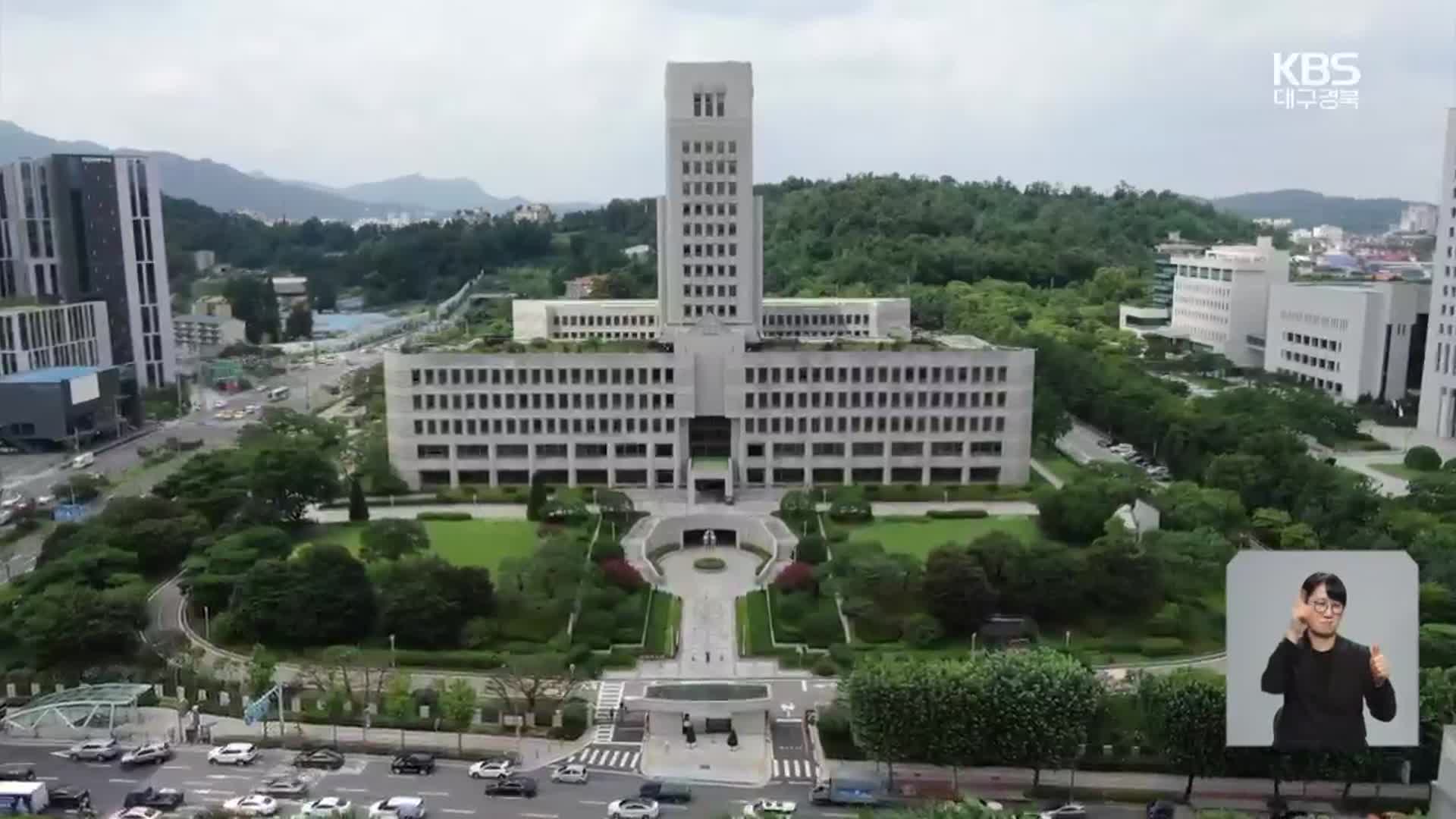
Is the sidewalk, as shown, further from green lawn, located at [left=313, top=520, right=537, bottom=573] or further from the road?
green lawn, located at [left=313, top=520, right=537, bottom=573]

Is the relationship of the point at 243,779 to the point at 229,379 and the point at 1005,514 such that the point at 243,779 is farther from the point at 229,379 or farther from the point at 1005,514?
the point at 229,379

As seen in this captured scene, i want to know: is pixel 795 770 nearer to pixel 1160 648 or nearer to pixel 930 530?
pixel 1160 648

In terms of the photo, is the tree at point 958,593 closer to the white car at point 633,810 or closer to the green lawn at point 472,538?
the white car at point 633,810

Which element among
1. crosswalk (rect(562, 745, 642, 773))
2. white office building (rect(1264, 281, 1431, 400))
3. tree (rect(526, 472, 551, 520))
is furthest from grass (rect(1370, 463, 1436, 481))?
crosswalk (rect(562, 745, 642, 773))

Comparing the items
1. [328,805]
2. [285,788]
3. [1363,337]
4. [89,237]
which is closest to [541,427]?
[285,788]

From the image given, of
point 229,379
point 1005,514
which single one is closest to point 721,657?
point 1005,514
